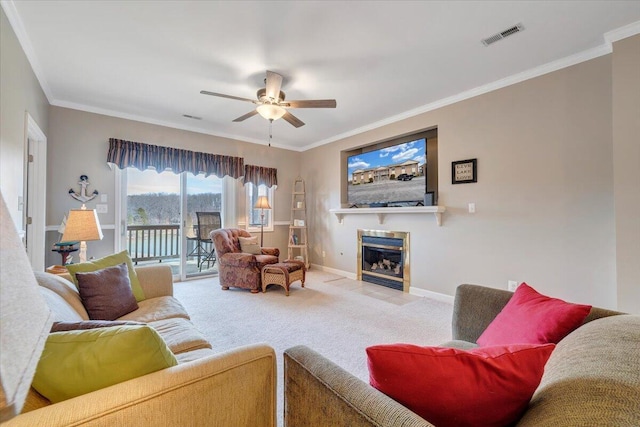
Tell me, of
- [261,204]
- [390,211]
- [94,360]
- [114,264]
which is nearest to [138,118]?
[261,204]

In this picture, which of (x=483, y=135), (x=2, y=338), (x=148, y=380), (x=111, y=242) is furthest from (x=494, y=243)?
(x=111, y=242)

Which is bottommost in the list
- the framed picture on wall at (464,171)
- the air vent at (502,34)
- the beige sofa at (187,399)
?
the beige sofa at (187,399)

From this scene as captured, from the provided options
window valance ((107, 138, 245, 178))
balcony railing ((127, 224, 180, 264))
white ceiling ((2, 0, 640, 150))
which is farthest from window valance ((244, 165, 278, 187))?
white ceiling ((2, 0, 640, 150))

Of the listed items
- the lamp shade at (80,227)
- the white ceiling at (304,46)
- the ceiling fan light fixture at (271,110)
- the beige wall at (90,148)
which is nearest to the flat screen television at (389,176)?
the white ceiling at (304,46)

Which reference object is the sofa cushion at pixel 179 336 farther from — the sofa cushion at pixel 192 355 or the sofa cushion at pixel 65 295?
the sofa cushion at pixel 65 295

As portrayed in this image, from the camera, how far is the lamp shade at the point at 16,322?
295mm

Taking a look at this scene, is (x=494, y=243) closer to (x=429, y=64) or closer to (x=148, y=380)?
(x=429, y=64)

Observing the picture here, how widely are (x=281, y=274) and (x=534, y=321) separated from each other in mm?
3173

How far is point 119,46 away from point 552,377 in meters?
3.63

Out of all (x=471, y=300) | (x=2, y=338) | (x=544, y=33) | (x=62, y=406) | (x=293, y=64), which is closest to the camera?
(x=2, y=338)

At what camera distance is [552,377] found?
766 millimetres

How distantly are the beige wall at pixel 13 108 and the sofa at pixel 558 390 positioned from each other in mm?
2643

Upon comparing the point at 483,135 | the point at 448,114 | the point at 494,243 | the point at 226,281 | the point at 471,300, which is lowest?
the point at 226,281

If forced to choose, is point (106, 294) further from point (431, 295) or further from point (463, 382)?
point (431, 295)
